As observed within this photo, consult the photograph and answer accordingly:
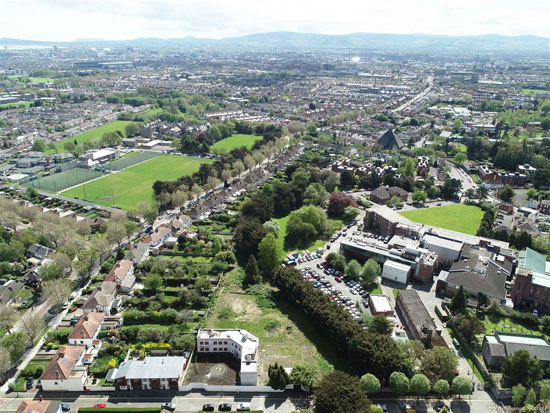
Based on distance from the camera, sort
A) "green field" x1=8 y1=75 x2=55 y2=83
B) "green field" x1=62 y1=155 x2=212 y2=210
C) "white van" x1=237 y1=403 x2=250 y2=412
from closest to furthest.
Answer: "white van" x1=237 y1=403 x2=250 y2=412
"green field" x1=62 y1=155 x2=212 y2=210
"green field" x1=8 y1=75 x2=55 y2=83

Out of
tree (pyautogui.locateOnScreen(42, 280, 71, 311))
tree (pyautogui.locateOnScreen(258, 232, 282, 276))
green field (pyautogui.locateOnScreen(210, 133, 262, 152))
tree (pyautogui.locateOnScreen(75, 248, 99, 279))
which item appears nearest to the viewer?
tree (pyautogui.locateOnScreen(42, 280, 71, 311))

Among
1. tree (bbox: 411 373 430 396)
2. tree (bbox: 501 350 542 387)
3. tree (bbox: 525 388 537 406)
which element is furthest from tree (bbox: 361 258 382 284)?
tree (bbox: 525 388 537 406)

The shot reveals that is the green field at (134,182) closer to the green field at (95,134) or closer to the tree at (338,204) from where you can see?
the green field at (95,134)

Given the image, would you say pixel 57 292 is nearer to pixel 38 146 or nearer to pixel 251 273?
pixel 251 273

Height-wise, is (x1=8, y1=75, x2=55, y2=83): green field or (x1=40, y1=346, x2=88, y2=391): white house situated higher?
(x1=8, y1=75, x2=55, y2=83): green field

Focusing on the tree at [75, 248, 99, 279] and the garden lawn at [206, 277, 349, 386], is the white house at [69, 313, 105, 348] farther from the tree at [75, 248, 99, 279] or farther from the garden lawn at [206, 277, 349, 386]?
the garden lawn at [206, 277, 349, 386]

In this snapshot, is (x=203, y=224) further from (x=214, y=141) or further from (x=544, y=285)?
(x=214, y=141)

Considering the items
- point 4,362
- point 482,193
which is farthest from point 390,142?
point 4,362
